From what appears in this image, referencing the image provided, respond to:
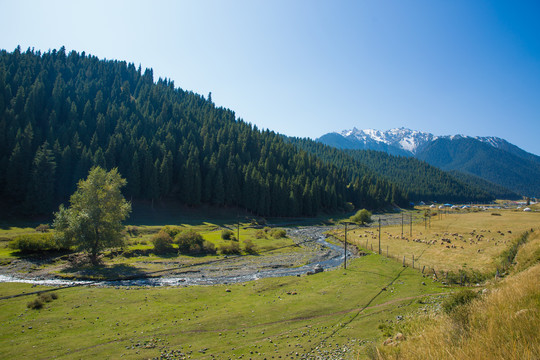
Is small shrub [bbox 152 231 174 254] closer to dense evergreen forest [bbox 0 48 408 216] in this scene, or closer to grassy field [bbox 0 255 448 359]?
grassy field [bbox 0 255 448 359]

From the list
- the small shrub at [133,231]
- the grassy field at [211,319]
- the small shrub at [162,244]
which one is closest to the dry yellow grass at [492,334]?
the grassy field at [211,319]

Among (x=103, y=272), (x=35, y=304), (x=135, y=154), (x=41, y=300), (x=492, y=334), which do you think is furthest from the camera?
(x=135, y=154)

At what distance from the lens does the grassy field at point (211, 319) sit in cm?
1764

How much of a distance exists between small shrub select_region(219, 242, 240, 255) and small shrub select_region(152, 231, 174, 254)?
964 centimetres

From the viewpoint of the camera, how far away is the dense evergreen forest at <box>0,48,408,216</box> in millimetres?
79188

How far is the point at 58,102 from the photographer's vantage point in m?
116

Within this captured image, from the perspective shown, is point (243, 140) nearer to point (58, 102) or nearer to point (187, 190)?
point (187, 190)

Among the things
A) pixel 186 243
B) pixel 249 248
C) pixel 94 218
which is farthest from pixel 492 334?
pixel 186 243

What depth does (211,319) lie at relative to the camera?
22359 mm

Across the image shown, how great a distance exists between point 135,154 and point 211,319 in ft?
286

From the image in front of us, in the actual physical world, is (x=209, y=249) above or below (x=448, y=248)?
below

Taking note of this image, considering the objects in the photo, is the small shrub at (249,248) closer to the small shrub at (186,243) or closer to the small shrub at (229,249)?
the small shrub at (229,249)

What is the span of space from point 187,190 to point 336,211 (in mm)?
73072

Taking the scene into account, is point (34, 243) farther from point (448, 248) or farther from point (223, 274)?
point (448, 248)
